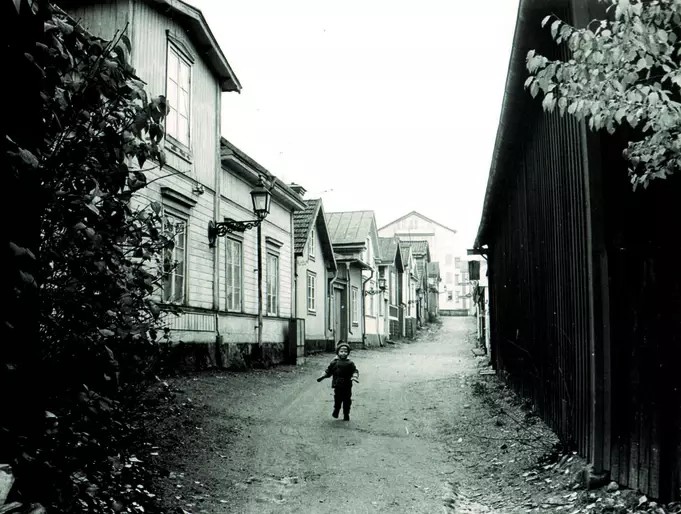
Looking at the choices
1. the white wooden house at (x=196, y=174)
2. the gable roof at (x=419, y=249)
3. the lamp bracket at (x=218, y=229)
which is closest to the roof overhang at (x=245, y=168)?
the white wooden house at (x=196, y=174)

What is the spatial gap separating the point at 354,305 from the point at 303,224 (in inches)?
414

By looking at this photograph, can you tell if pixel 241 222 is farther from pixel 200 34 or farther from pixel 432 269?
pixel 432 269

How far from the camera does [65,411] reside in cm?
346

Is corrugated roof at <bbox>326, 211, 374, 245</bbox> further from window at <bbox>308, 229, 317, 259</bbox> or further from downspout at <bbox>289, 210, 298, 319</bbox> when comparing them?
downspout at <bbox>289, 210, 298, 319</bbox>

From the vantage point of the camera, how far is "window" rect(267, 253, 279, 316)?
19422 millimetres

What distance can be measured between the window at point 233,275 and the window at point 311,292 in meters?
8.84

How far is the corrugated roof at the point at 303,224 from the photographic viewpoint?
78.0ft

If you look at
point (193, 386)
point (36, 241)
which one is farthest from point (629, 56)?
point (193, 386)

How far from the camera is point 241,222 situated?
15.1m

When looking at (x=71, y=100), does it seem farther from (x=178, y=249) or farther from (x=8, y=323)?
(x=178, y=249)

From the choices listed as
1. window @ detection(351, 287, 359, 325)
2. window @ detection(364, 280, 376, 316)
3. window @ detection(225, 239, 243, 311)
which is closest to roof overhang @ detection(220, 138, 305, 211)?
window @ detection(225, 239, 243, 311)

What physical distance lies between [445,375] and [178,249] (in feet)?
29.8

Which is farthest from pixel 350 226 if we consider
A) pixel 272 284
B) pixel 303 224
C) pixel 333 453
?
pixel 333 453

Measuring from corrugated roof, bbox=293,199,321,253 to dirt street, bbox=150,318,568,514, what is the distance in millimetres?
10403
